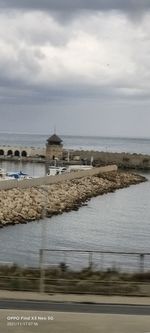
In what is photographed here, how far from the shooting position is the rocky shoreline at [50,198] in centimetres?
4912

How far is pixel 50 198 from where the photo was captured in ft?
194

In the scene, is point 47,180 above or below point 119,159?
above

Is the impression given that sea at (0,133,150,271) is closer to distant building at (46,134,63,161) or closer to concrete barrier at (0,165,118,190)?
concrete barrier at (0,165,118,190)

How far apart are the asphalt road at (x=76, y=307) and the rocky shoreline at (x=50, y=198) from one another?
53.4 feet

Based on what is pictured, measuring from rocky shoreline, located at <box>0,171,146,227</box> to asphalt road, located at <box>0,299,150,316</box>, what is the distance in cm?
1626

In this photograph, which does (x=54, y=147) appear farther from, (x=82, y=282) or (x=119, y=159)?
(x=82, y=282)

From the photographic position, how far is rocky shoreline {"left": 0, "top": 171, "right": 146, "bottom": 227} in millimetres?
49125

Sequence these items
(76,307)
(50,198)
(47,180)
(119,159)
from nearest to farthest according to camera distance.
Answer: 1. (76,307)
2. (50,198)
3. (47,180)
4. (119,159)

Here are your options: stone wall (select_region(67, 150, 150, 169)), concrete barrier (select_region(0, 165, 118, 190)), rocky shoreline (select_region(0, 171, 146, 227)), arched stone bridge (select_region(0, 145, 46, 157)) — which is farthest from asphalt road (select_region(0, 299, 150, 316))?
arched stone bridge (select_region(0, 145, 46, 157))

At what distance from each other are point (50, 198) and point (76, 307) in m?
42.0

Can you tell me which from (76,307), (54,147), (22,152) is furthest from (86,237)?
(22,152)

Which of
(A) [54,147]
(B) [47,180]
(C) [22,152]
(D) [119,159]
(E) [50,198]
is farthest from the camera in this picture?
(C) [22,152]

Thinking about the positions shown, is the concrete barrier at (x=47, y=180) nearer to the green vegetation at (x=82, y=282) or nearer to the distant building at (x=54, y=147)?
the distant building at (x=54, y=147)

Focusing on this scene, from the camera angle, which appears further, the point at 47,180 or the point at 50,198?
the point at 47,180
